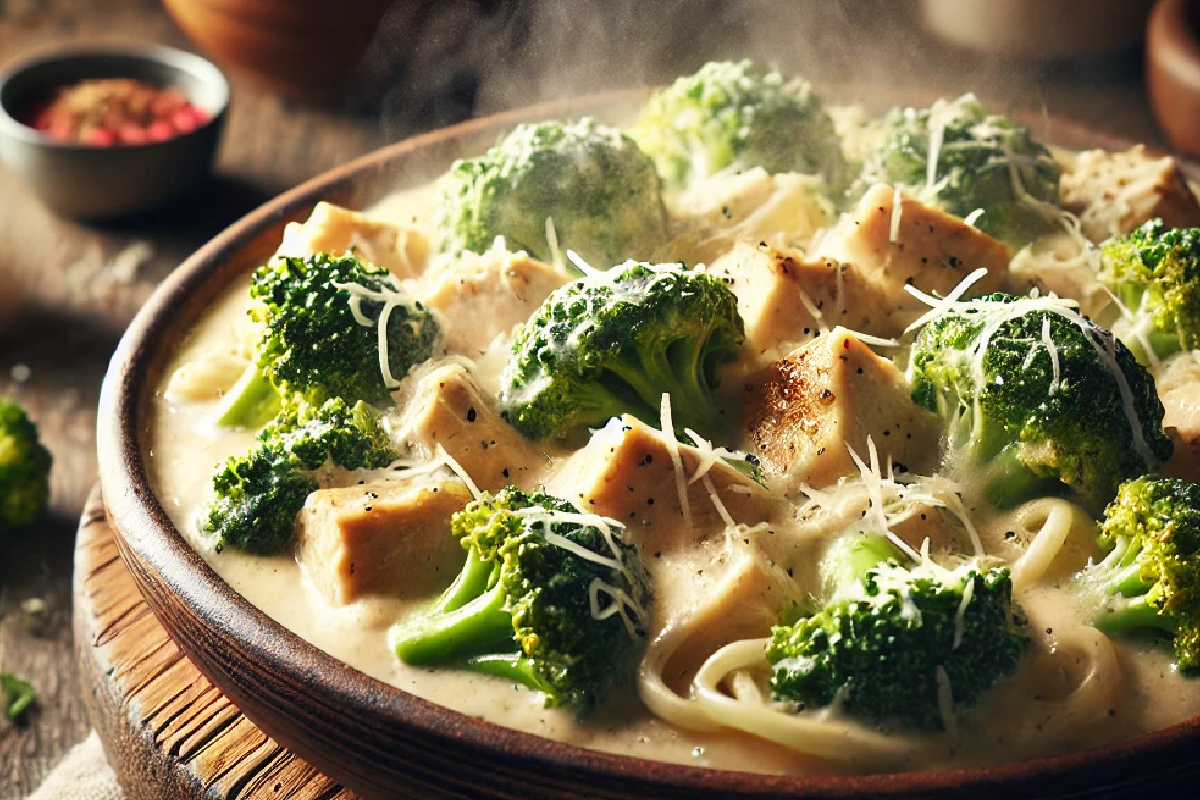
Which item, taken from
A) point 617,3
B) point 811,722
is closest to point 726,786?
point 811,722

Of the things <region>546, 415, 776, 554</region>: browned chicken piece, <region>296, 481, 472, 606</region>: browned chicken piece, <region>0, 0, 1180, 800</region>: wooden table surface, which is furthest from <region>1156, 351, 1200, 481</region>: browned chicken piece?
<region>0, 0, 1180, 800</region>: wooden table surface

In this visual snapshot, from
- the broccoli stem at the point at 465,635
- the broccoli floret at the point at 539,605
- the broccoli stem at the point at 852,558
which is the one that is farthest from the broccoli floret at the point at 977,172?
the broccoli stem at the point at 465,635

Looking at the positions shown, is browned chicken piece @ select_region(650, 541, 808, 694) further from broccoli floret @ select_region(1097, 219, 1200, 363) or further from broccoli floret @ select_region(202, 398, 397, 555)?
broccoli floret @ select_region(1097, 219, 1200, 363)

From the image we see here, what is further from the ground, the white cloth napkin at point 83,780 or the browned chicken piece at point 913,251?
the browned chicken piece at point 913,251

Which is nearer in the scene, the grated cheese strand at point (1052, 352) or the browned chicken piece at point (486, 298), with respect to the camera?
the grated cheese strand at point (1052, 352)

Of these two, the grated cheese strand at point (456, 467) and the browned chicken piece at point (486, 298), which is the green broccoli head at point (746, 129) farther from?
the grated cheese strand at point (456, 467)

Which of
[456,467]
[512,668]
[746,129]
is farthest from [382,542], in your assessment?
[746,129]
